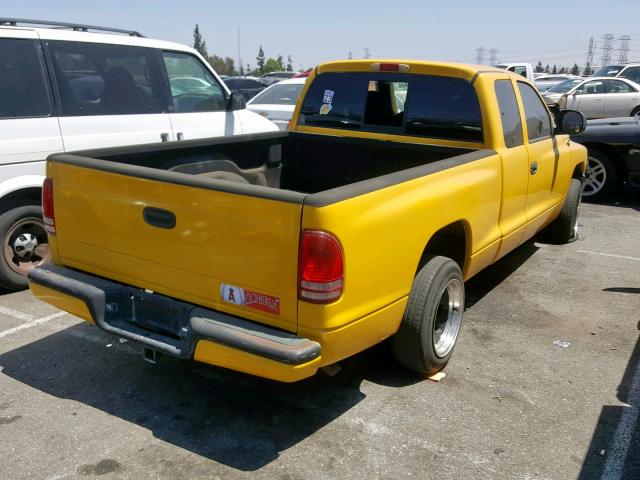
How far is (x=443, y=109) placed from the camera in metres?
4.71

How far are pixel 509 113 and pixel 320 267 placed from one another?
9.04 feet

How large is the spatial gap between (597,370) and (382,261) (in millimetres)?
1942

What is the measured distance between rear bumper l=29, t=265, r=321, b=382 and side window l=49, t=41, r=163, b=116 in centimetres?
228

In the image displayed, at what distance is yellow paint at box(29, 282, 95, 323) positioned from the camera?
337 centimetres

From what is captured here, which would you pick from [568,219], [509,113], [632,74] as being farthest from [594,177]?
[632,74]

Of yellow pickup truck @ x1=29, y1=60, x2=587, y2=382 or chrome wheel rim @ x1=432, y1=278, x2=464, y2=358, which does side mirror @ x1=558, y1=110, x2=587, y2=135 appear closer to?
yellow pickup truck @ x1=29, y1=60, x2=587, y2=382

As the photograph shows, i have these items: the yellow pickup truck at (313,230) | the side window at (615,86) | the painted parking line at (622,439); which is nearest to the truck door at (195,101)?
the yellow pickup truck at (313,230)

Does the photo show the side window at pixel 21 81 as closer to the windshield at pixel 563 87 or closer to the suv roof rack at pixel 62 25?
the suv roof rack at pixel 62 25

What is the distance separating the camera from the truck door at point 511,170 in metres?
4.50

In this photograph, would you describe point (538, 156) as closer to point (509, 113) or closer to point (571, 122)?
point (509, 113)

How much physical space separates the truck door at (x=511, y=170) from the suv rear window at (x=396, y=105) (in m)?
0.28

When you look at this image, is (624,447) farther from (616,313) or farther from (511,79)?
(511,79)

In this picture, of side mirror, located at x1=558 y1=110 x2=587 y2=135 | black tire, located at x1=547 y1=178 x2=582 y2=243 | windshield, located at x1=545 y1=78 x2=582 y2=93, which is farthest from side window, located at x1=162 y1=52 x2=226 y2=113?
windshield, located at x1=545 y1=78 x2=582 y2=93

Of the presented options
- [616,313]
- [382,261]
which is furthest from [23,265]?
[616,313]
